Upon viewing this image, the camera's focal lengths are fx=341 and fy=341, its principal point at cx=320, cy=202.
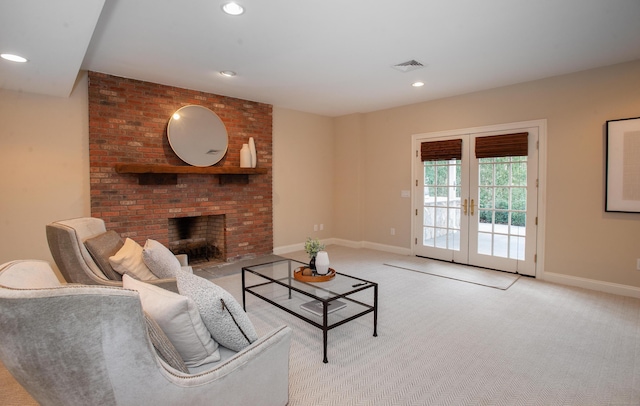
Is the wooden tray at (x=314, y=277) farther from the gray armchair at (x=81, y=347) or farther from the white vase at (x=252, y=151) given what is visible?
the white vase at (x=252, y=151)

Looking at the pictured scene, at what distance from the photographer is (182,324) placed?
1393 mm

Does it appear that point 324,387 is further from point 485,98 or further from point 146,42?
point 485,98

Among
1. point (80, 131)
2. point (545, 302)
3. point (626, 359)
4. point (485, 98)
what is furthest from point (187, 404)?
point (485, 98)

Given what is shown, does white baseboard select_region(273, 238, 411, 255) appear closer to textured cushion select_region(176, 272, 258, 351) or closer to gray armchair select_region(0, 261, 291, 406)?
textured cushion select_region(176, 272, 258, 351)

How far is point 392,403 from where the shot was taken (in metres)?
1.97

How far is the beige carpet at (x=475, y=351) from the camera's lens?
2055 mm

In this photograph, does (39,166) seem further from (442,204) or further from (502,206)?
(502,206)

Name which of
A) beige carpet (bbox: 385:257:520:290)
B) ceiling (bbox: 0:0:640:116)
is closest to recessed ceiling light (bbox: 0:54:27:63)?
ceiling (bbox: 0:0:640:116)

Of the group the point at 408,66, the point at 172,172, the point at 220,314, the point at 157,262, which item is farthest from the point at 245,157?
the point at 220,314

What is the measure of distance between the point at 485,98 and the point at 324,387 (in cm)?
435

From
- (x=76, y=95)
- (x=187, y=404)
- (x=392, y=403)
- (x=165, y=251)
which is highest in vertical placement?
(x=76, y=95)

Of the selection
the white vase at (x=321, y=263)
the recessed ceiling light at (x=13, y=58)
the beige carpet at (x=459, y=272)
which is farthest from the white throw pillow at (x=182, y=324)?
the beige carpet at (x=459, y=272)

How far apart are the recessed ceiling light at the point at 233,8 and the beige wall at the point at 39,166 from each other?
248cm

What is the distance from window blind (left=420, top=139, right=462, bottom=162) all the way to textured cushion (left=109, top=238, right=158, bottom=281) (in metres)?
4.24
